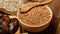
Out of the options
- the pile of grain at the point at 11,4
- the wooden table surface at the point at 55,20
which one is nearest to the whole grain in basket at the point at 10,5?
the pile of grain at the point at 11,4

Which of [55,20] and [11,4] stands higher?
[11,4]

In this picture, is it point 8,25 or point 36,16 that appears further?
point 36,16

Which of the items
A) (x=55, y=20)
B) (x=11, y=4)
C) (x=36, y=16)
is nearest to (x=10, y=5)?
(x=11, y=4)

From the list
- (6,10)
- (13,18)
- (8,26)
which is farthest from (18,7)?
(8,26)

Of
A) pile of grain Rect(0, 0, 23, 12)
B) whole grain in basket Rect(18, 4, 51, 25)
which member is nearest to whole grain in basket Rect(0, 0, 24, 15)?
pile of grain Rect(0, 0, 23, 12)

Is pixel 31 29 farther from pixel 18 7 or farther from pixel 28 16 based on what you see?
pixel 18 7

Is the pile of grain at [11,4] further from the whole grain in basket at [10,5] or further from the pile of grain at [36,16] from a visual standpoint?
the pile of grain at [36,16]

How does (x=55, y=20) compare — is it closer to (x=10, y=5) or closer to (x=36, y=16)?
(x=36, y=16)

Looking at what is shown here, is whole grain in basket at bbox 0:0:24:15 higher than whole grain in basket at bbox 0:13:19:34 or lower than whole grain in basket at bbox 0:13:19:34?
higher

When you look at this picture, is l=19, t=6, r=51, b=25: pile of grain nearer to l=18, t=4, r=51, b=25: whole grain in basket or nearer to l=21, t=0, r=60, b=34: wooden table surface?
l=18, t=4, r=51, b=25: whole grain in basket
